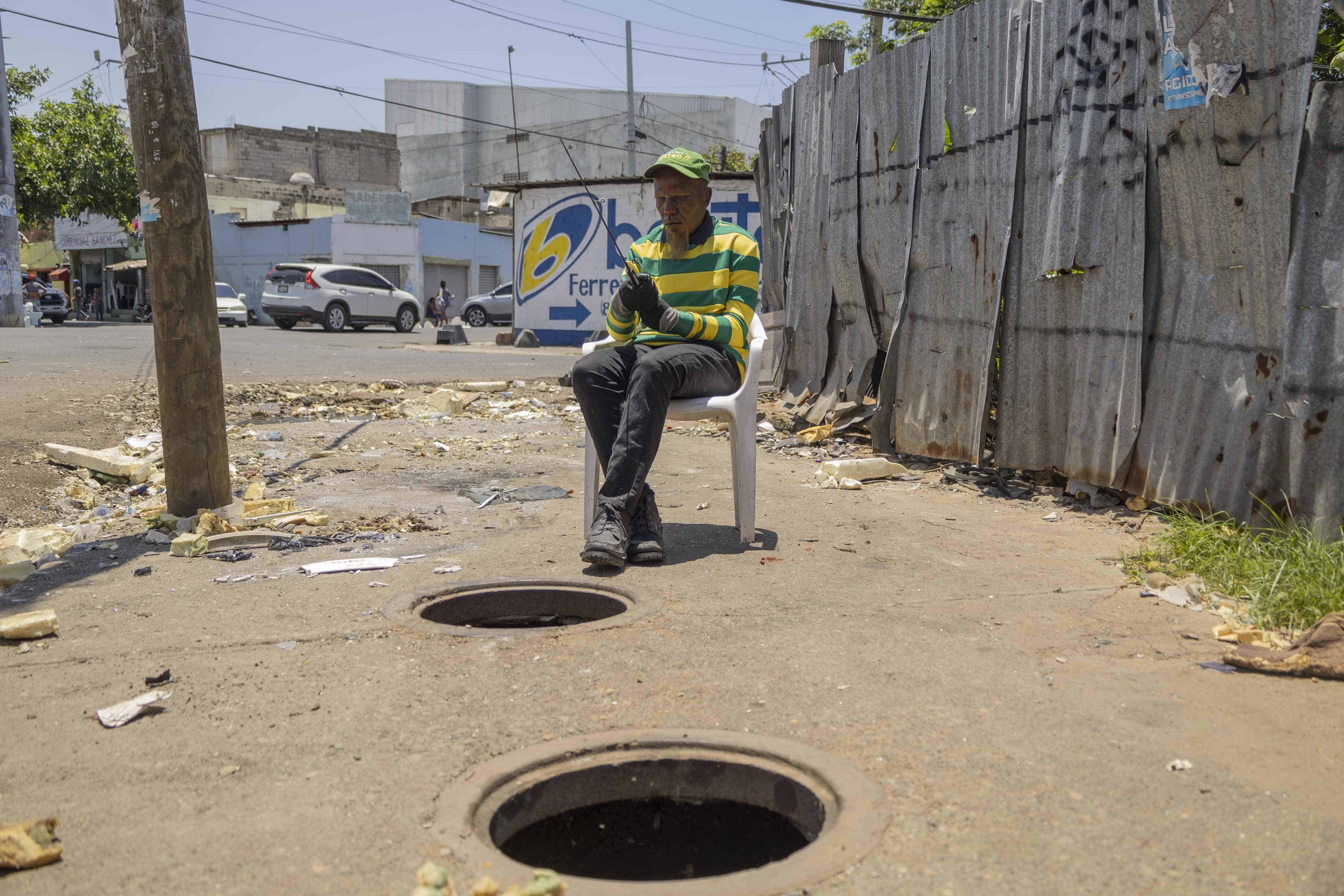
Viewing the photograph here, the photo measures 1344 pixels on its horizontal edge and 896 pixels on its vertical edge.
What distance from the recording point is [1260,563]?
3.42m

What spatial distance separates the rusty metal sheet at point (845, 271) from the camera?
277 inches

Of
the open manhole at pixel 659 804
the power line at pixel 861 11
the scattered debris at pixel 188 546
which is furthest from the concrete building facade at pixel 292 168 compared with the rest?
the open manhole at pixel 659 804

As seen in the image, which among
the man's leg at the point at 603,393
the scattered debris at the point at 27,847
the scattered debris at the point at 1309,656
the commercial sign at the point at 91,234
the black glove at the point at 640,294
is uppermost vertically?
the commercial sign at the point at 91,234

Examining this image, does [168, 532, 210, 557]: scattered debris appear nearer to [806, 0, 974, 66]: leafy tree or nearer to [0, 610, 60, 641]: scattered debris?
[0, 610, 60, 641]: scattered debris

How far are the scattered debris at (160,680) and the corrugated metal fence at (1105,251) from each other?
11.8 feet

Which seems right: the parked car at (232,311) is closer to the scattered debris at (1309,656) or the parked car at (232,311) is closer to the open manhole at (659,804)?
the open manhole at (659,804)

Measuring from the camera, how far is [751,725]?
2.41m

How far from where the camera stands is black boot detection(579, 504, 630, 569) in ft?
12.2

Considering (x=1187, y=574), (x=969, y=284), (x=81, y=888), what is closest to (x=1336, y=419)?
(x=1187, y=574)

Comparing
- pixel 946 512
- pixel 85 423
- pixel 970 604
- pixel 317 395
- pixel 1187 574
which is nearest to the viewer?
pixel 970 604

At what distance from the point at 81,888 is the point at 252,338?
18069 millimetres

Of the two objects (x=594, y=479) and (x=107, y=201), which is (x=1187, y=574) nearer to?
(x=594, y=479)

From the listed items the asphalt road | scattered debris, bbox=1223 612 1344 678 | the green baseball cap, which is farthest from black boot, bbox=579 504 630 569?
the asphalt road

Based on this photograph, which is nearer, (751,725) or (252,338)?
(751,725)
